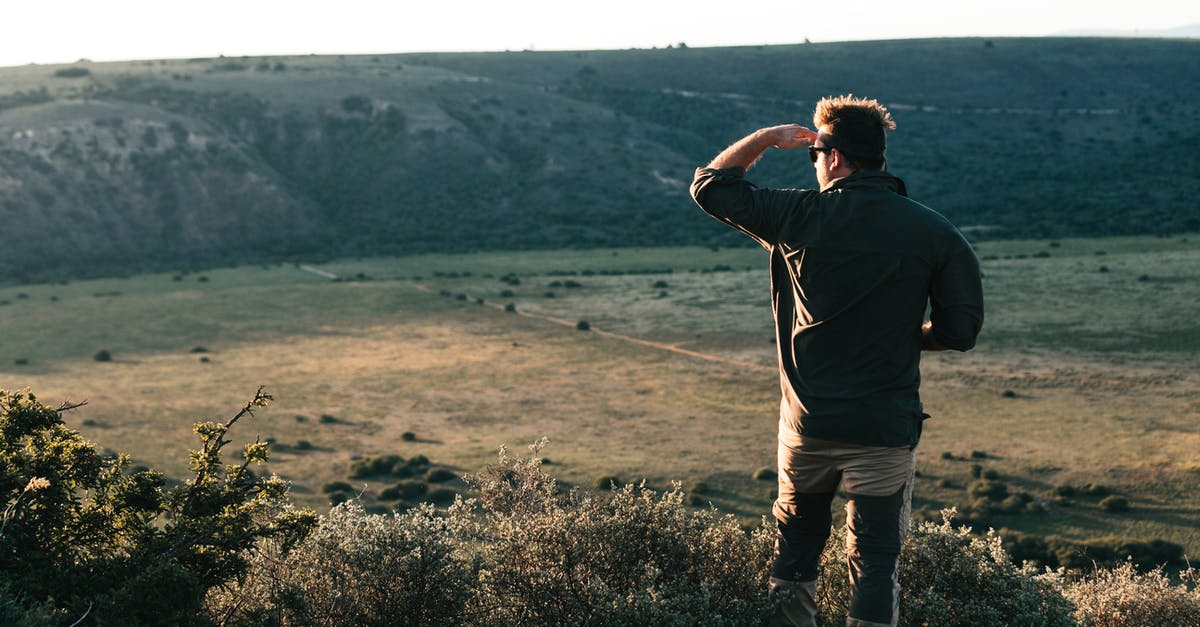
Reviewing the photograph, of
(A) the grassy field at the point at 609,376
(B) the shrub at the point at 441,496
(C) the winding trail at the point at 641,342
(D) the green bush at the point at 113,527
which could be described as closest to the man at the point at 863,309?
(D) the green bush at the point at 113,527

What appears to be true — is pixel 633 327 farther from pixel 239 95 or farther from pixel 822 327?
pixel 239 95

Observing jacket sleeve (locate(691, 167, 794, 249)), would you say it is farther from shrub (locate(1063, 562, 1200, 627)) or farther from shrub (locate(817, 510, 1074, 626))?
shrub (locate(1063, 562, 1200, 627))

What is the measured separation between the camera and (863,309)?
556cm

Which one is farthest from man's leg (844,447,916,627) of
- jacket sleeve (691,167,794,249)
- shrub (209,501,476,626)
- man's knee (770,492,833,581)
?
shrub (209,501,476,626)

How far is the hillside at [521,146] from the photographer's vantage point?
3334 inches

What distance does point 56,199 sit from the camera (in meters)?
83.4

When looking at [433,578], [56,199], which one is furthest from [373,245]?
[433,578]

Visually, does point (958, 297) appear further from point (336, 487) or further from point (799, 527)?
point (336, 487)

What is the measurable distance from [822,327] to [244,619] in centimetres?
427

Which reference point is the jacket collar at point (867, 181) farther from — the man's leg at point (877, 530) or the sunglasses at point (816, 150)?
the man's leg at point (877, 530)

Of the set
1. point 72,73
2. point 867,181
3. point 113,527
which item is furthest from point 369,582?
point 72,73

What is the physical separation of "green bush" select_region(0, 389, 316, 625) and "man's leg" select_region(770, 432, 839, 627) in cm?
352

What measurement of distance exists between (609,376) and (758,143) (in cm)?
3069

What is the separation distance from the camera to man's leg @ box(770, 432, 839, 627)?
583 centimetres
